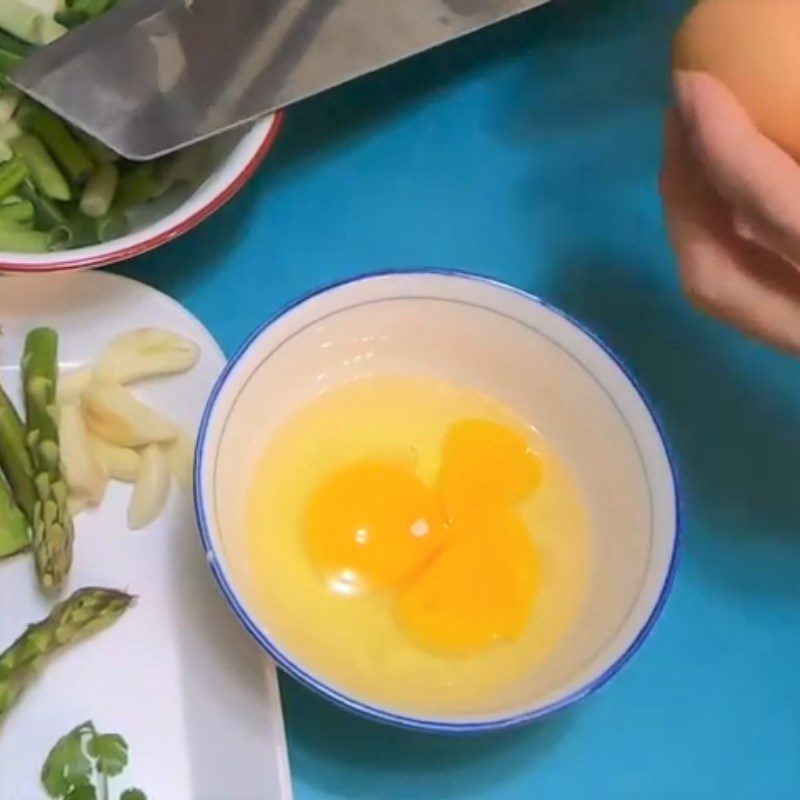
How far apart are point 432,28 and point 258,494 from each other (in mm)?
483

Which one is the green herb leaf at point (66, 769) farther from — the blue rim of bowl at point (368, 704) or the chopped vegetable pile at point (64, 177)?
the chopped vegetable pile at point (64, 177)

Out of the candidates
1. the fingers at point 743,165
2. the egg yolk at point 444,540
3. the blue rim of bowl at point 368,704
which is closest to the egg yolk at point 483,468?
the egg yolk at point 444,540

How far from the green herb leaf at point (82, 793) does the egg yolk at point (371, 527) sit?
21cm

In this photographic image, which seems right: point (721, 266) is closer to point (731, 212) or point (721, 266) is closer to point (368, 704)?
point (731, 212)

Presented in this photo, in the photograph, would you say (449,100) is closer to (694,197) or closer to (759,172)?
(694,197)

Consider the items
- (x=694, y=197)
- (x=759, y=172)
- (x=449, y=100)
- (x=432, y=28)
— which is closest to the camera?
(x=759, y=172)

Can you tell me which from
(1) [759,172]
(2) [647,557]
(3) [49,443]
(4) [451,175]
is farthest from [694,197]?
(3) [49,443]

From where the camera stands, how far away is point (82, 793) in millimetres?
858

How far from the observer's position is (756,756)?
98 cm

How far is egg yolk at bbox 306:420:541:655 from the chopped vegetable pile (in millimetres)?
308

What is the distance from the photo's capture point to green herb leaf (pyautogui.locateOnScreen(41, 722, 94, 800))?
0.87m

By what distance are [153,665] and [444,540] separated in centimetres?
23

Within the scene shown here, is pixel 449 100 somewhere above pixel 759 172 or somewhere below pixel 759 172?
below

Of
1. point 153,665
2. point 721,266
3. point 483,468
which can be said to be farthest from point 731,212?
point 153,665
